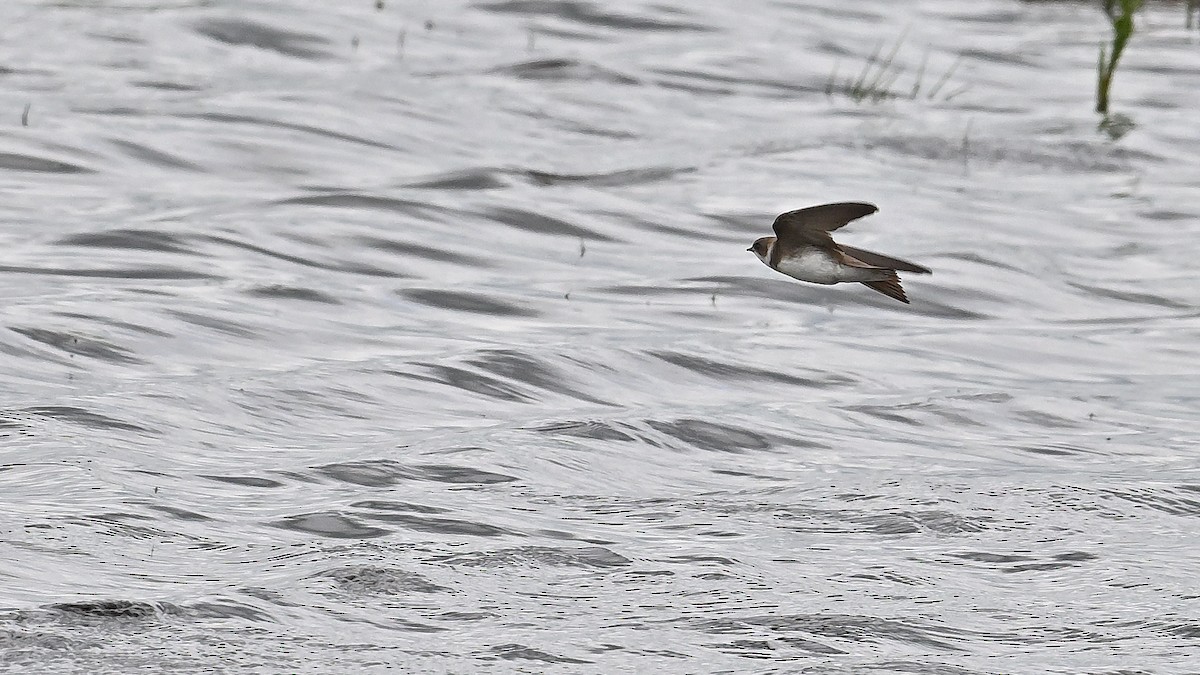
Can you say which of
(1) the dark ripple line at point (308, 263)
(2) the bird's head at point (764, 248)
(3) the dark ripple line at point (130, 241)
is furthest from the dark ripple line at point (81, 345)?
(2) the bird's head at point (764, 248)

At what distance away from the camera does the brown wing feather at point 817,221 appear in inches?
215

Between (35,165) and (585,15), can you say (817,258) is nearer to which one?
(35,165)

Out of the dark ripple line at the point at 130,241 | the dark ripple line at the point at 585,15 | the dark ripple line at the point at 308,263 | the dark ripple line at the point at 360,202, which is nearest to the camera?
the dark ripple line at the point at 130,241

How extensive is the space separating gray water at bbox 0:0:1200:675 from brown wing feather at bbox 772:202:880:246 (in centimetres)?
88

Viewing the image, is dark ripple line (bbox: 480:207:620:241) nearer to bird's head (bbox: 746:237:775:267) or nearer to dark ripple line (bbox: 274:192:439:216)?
dark ripple line (bbox: 274:192:439:216)

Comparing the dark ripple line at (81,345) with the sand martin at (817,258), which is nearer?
the sand martin at (817,258)

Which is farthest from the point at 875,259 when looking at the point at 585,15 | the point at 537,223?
the point at 585,15

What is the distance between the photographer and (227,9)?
589 inches

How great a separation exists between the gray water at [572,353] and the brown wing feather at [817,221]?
882 millimetres

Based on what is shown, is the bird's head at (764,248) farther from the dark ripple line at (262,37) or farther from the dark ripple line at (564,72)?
the dark ripple line at (262,37)

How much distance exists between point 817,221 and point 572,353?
9.02 ft

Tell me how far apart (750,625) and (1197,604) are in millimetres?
1263

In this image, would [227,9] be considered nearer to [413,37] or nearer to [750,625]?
[413,37]

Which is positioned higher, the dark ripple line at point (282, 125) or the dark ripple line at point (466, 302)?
the dark ripple line at point (282, 125)
